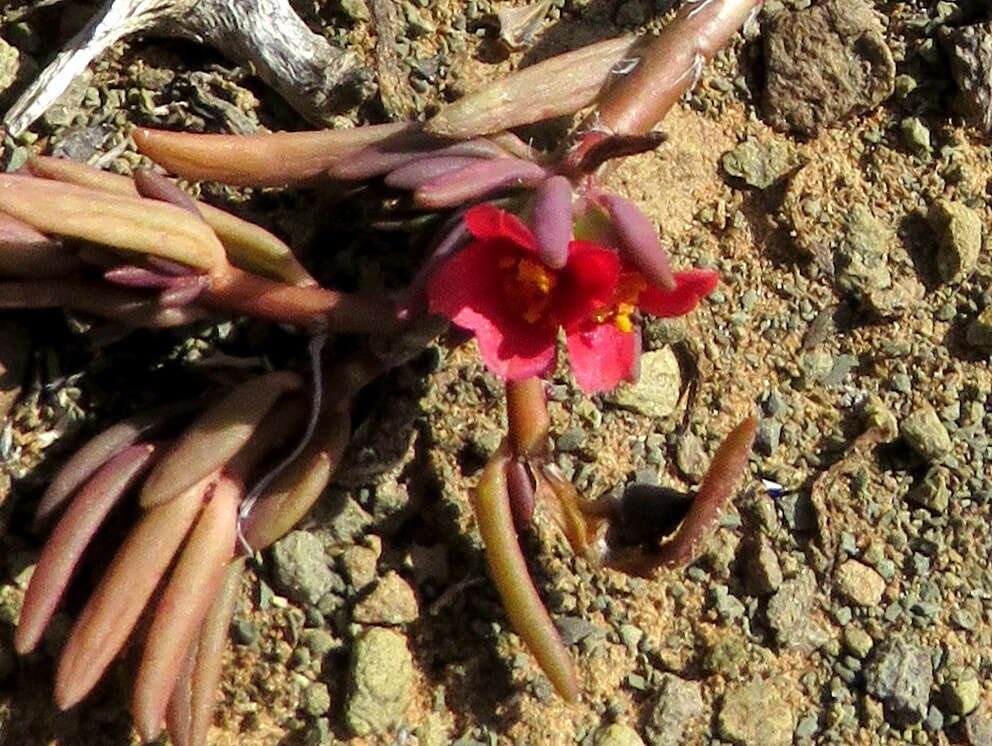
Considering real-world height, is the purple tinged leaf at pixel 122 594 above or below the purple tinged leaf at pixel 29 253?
below

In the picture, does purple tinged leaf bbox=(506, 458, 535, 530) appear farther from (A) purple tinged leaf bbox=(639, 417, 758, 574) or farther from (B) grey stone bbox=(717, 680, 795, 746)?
(B) grey stone bbox=(717, 680, 795, 746)

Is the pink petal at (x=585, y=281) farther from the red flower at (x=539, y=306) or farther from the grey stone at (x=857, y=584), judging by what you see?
the grey stone at (x=857, y=584)

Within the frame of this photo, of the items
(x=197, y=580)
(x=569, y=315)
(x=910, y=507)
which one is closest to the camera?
(x=569, y=315)

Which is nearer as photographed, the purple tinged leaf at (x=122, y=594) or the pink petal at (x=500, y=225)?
→ the pink petal at (x=500, y=225)

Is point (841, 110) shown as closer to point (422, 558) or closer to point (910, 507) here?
point (910, 507)

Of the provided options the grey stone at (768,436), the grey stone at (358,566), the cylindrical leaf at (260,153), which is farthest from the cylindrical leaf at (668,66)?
the grey stone at (358,566)

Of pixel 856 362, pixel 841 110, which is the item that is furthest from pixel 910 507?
pixel 841 110

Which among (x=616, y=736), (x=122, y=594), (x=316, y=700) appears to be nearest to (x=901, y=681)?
(x=616, y=736)
